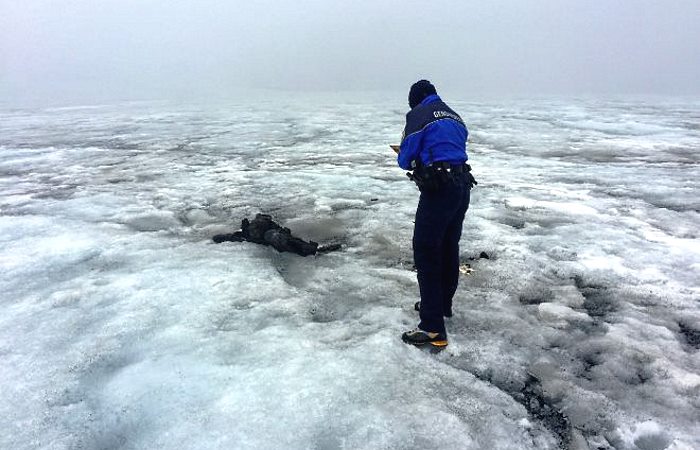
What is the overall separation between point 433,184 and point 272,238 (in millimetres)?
2610

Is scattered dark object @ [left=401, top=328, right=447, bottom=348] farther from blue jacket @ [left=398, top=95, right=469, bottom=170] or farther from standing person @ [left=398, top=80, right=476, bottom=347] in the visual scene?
blue jacket @ [left=398, top=95, right=469, bottom=170]

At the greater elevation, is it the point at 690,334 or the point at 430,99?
the point at 430,99

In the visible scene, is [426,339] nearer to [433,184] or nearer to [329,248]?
[433,184]

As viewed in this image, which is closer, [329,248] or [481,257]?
[481,257]

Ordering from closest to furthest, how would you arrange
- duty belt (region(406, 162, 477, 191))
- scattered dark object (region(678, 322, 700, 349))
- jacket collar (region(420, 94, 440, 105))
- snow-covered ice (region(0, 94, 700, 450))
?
snow-covered ice (region(0, 94, 700, 450))
duty belt (region(406, 162, 477, 191))
jacket collar (region(420, 94, 440, 105))
scattered dark object (region(678, 322, 700, 349))

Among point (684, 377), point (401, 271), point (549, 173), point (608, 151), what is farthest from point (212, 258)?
point (608, 151)

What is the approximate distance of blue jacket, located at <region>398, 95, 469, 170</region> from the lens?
310cm

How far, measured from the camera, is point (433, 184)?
122 inches

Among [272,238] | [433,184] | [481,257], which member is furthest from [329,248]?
[433,184]

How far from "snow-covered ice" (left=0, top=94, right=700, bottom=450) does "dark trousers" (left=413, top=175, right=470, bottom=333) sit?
0.30 metres

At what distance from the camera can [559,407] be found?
2.77 m

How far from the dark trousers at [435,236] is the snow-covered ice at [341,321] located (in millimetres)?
299

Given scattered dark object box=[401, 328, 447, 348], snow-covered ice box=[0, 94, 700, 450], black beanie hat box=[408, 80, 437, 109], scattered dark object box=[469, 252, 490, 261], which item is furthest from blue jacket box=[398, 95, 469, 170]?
scattered dark object box=[469, 252, 490, 261]

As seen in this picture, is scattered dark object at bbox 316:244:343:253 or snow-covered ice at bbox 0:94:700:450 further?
scattered dark object at bbox 316:244:343:253
